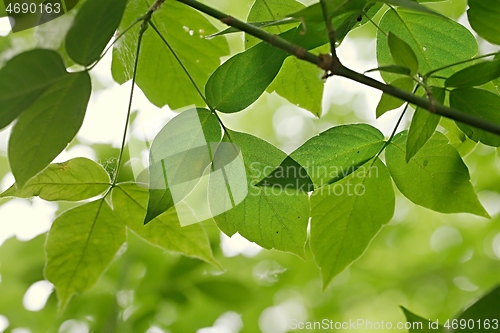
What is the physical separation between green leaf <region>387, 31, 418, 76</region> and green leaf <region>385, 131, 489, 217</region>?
209mm

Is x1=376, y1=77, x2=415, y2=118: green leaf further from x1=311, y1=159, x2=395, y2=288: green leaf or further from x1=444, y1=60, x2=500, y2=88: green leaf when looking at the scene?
x1=311, y1=159, x2=395, y2=288: green leaf

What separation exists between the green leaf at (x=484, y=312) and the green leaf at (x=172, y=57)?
645 mm

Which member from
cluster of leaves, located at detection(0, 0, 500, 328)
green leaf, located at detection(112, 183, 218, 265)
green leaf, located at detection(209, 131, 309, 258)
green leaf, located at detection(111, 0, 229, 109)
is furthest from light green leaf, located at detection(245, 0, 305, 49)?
green leaf, located at detection(112, 183, 218, 265)

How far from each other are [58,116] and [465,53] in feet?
1.97

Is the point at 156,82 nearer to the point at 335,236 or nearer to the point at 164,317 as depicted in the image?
the point at 335,236

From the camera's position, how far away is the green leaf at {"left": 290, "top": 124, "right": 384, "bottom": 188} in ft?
2.21

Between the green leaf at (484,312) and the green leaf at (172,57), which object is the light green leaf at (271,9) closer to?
the green leaf at (172,57)

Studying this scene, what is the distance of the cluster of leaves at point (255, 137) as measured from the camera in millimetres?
492

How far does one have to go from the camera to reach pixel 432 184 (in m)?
0.70

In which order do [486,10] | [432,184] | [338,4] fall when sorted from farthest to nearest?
[432,184]
[486,10]
[338,4]

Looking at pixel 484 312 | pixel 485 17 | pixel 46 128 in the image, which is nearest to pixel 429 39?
pixel 485 17

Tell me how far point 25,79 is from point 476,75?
0.50 m

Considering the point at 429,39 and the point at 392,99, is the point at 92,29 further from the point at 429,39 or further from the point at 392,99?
the point at 429,39

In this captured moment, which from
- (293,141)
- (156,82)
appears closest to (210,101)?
(156,82)
